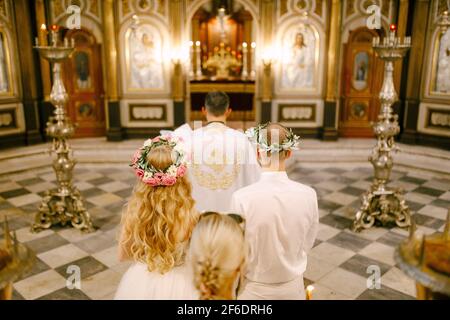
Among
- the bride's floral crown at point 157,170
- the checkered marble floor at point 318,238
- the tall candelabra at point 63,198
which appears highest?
the bride's floral crown at point 157,170

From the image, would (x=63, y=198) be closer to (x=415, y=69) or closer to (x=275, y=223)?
(x=275, y=223)

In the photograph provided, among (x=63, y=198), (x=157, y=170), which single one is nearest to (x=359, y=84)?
(x=63, y=198)

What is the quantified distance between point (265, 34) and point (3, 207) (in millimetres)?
6230

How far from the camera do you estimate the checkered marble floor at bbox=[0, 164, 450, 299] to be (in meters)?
4.66

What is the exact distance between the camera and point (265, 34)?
390 inches

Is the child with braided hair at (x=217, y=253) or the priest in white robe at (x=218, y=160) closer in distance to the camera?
the child with braided hair at (x=217, y=253)

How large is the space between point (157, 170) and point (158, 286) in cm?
62

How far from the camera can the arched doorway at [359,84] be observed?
10.3 metres

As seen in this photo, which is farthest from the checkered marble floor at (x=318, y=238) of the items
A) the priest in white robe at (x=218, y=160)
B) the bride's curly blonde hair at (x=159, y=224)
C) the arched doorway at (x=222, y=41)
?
the arched doorway at (x=222, y=41)

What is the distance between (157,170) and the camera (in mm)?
2426

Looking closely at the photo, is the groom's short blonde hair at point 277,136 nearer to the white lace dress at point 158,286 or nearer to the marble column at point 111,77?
the white lace dress at point 158,286

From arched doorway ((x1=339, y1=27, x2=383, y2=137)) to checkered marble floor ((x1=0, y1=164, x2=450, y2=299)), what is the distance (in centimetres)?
208

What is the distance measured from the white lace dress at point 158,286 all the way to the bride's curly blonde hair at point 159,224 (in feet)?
0.15
